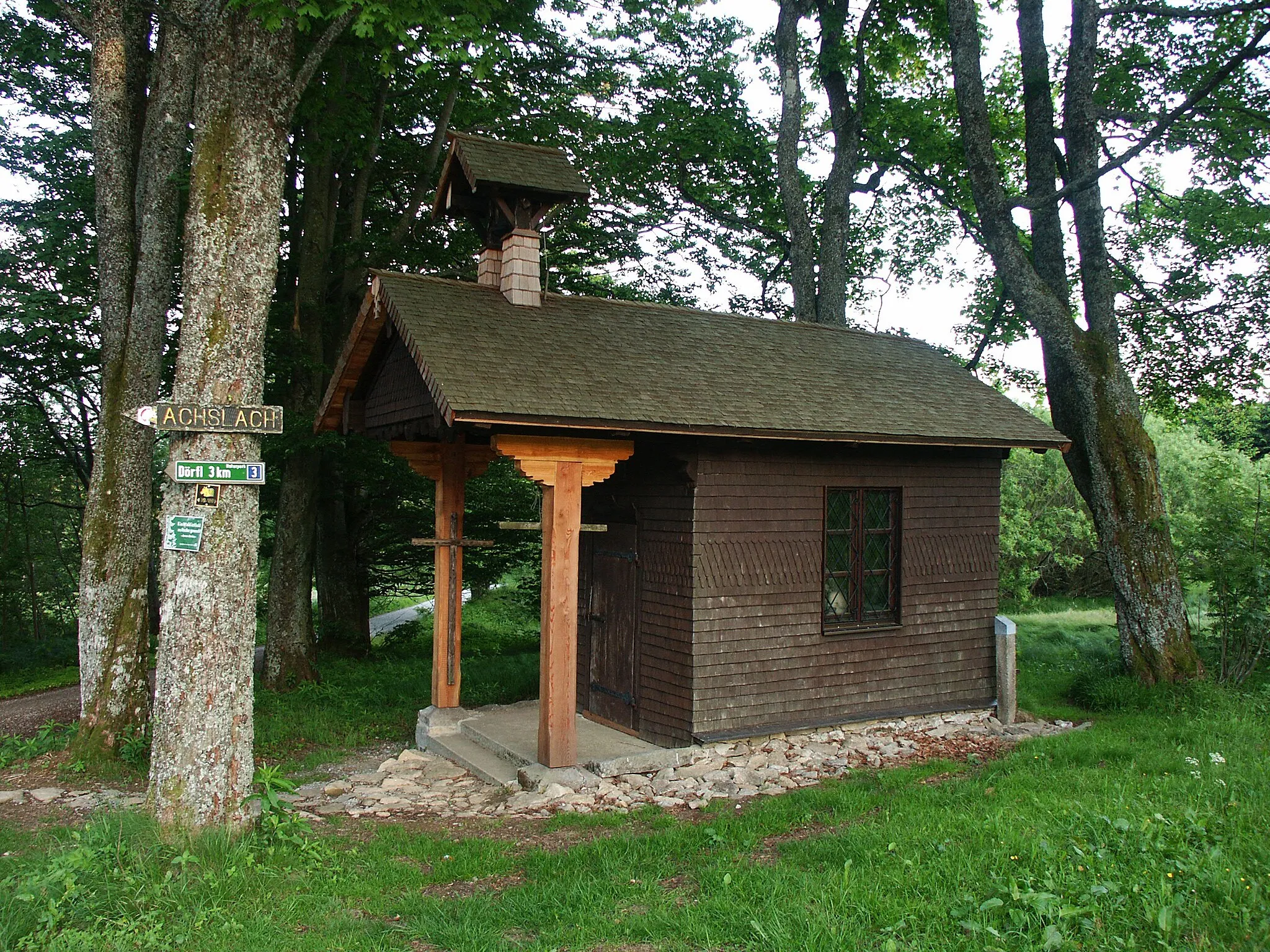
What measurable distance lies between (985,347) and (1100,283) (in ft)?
27.6

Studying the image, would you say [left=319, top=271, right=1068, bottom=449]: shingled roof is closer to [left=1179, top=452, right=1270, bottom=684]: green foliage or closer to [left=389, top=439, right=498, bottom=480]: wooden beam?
[left=389, top=439, right=498, bottom=480]: wooden beam

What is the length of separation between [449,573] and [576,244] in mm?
8291

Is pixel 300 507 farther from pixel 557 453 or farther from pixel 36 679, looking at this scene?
pixel 36 679

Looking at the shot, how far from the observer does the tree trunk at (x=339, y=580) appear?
15.7 m

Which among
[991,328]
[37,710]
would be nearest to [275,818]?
[37,710]

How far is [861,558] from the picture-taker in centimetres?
1010

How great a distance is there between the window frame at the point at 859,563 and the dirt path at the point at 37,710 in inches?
362

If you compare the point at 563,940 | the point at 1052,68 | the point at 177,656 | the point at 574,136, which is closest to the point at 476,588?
the point at 574,136

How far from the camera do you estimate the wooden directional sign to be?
594 cm

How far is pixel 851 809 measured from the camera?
697 centimetres

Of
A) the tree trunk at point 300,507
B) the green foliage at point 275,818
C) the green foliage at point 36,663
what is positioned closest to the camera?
the green foliage at point 275,818

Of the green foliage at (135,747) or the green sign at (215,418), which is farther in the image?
the green foliage at (135,747)

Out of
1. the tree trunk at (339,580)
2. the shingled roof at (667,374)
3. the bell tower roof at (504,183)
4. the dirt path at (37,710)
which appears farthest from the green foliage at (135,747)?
the tree trunk at (339,580)

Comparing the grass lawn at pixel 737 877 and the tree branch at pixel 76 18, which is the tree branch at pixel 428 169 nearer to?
the tree branch at pixel 76 18
